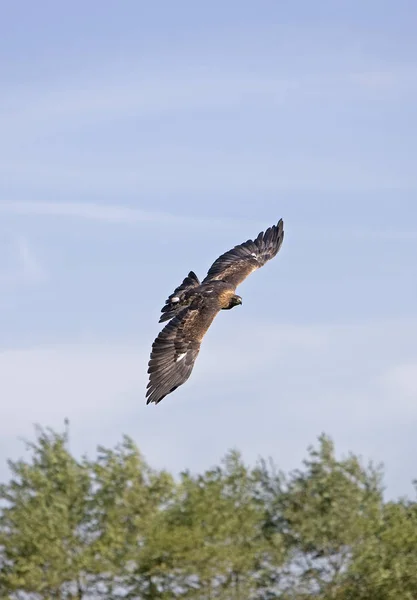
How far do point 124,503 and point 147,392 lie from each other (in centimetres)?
2652

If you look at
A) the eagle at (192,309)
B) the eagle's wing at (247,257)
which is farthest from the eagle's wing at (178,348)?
the eagle's wing at (247,257)

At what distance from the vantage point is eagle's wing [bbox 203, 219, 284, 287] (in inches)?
1650

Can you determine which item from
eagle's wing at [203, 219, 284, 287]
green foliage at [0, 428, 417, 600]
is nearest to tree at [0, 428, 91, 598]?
green foliage at [0, 428, 417, 600]

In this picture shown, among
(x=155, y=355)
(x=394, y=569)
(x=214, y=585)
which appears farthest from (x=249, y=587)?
(x=155, y=355)

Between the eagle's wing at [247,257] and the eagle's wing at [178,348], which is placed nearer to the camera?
the eagle's wing at [178,348]

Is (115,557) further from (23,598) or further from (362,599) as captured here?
(362,599)

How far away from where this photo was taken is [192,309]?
124ft

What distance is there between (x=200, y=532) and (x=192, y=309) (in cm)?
2122

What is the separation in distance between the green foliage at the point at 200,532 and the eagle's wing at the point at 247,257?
15.8m

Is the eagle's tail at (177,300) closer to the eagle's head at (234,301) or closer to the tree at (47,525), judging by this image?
the eagle's head at (234,301)

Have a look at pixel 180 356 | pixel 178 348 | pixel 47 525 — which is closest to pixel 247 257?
pixel 178 348

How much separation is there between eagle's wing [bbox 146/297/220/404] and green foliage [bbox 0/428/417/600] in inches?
784

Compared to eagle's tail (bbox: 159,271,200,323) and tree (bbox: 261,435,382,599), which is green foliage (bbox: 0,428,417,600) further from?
eagle's tail (bbox: 159,271,200,323)

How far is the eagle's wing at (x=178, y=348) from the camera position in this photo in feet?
115
